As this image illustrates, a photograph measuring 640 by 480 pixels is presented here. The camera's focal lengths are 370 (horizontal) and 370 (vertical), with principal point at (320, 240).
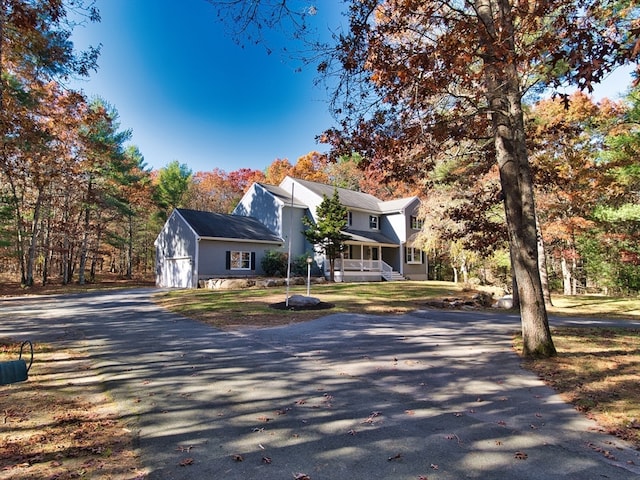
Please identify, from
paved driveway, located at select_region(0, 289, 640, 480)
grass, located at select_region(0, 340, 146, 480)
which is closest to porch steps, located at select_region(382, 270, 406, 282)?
paved driveway, located at select_region(0, 289, 640, 480)

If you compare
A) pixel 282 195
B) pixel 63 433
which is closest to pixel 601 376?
pixel 63 433

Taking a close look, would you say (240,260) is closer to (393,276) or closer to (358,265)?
(358,265)

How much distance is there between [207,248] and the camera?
23578 mm

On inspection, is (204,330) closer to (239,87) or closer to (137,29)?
(137,29)

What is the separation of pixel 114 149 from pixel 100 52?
823 inches

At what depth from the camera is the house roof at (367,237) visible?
28094 millimetres

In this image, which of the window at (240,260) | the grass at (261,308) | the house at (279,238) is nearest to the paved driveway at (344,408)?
the grass at (261,308)

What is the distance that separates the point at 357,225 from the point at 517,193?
24.4 meters

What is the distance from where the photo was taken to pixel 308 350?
7051 millimetres

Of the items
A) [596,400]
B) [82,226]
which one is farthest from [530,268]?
[82,226]

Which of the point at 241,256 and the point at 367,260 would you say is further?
the point at 367,260

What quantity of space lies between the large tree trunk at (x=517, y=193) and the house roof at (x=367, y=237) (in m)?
20.5

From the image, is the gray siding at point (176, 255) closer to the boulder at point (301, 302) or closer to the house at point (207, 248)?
the house at point (207, 248)

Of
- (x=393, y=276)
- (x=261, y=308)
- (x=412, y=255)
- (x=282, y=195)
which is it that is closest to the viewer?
(x=261, y=308)
